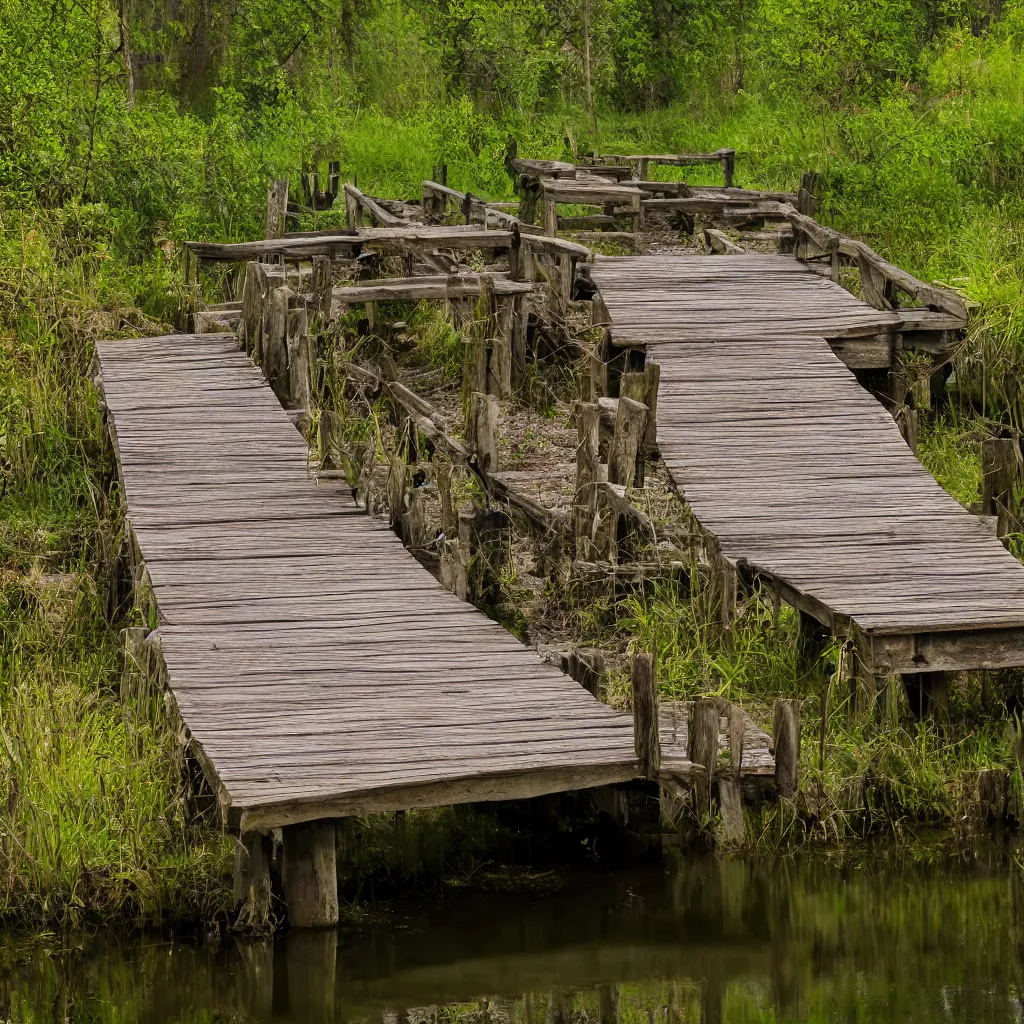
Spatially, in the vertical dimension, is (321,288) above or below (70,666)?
above

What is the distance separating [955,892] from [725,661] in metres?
2.29

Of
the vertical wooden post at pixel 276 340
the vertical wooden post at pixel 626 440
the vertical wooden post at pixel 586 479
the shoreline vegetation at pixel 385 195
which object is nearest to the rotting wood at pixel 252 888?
the shoreline vegetation at pixel 385 195

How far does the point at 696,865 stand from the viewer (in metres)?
9.26

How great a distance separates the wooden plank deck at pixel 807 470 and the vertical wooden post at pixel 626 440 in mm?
323

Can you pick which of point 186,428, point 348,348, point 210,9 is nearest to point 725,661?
point 186,428

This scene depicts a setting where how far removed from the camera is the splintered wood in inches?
321

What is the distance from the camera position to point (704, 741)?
898 centimetres

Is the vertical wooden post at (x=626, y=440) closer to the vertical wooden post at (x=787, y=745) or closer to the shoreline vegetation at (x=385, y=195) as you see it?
the shoreline vegetation at (x=385, y=195)

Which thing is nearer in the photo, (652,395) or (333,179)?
(652,395)

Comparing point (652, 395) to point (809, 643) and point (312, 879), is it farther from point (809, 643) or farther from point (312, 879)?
point (312, 879)

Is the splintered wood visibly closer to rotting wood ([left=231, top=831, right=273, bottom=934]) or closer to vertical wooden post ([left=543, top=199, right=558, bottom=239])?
rotting wood ([left=231, top=831, right=273, bottom=934])

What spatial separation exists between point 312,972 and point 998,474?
603 centimetres

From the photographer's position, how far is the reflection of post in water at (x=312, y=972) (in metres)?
7.79

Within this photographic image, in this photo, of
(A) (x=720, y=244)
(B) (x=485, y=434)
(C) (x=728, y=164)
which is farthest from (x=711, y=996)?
(C) (x=728, y=164)
